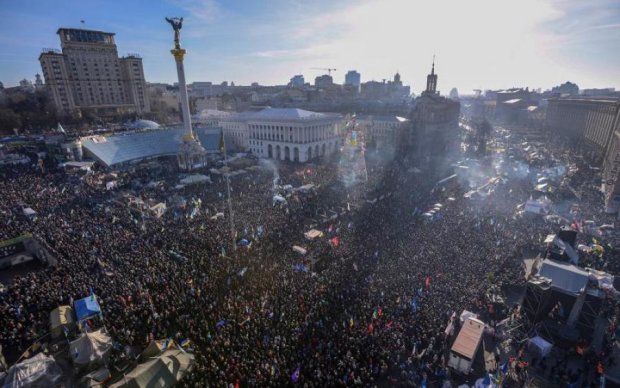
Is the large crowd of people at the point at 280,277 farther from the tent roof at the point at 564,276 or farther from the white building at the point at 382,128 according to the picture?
the white building at the point at 382,128

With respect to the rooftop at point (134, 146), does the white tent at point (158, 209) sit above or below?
below

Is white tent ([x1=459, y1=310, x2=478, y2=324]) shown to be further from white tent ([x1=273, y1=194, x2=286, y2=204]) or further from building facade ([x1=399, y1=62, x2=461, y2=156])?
building facade ([x1=399, y1=62, x2=461, y2=156])

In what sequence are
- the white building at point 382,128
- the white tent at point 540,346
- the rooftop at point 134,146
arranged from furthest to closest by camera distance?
the white building at point 382,128
the rooftop at point 134,146
the white tent at point 540,346

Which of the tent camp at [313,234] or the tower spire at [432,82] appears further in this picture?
the tower spire at [432,82]

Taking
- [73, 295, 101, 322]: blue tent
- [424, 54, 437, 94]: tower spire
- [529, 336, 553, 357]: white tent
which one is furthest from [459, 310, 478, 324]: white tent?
[424, 54, 437, 94]: tower spire

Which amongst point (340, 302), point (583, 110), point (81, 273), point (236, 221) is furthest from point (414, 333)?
point (583, 110)

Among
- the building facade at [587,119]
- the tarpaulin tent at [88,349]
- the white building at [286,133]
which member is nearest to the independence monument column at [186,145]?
the white building at [286,133]

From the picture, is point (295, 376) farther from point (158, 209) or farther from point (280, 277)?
point (158, 209)

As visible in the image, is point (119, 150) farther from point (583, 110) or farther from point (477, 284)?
point (583, 110)
